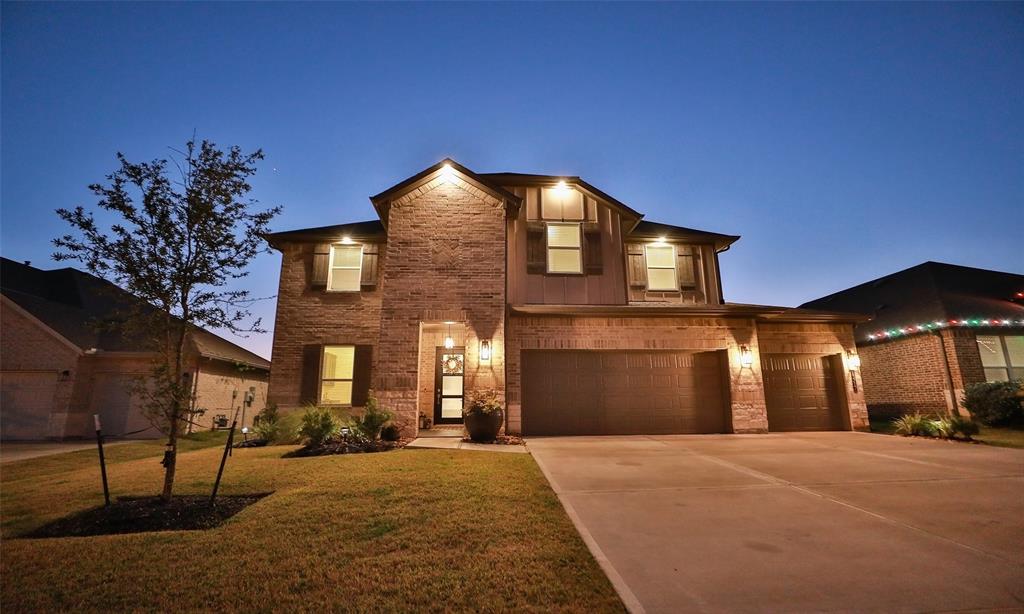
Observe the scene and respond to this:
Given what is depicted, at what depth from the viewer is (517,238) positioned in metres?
12.2

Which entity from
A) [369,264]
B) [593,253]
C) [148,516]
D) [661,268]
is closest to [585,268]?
[593,253]

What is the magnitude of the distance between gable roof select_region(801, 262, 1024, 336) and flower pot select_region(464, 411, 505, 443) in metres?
15.3

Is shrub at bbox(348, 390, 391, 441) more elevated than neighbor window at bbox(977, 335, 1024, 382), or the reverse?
neighbor window at bbox(977, 335, 1024, 382)

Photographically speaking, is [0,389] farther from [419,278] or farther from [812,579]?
[812,579]

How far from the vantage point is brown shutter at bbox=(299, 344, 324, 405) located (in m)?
11.3

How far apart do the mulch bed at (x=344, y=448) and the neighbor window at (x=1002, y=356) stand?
18.2 metres

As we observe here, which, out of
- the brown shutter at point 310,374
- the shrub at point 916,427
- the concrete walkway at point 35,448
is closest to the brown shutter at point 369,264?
the brown shutter at point 310,374

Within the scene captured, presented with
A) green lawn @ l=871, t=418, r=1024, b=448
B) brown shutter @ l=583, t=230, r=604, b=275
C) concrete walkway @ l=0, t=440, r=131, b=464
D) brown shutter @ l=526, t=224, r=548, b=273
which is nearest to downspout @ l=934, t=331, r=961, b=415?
green lawn @ l=871, t=418, r=1024, b=448

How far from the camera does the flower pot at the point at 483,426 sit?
9.02 m

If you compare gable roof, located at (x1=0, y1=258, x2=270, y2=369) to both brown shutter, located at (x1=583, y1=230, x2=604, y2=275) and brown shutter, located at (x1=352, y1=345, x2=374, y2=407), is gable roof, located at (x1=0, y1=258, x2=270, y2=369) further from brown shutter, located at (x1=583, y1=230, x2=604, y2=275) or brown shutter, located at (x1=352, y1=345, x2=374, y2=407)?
brown shutter, located at (x1=583, y1=230, x2=604, y2=275)

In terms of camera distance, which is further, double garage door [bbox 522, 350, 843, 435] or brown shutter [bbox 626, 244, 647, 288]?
brown shutter [bbox 626, 244, 647, 288]

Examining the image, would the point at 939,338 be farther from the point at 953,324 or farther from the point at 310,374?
the point at 310,374

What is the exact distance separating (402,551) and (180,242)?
4.63m

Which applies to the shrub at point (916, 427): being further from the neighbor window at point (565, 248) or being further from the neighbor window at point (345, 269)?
the neighbor window at point (345, 269)
